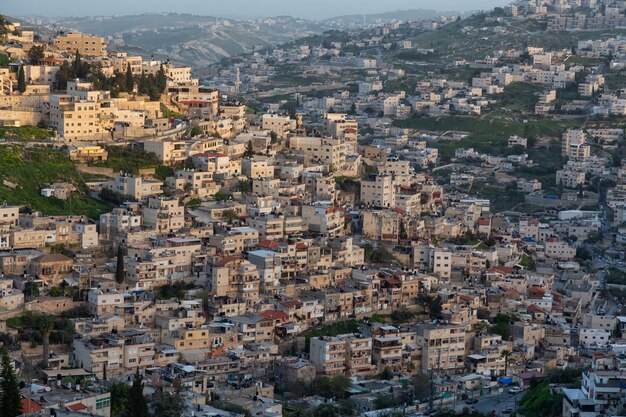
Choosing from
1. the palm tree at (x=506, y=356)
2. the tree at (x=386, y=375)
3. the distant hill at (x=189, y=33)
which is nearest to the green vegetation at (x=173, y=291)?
the tree at (x=386, y=375)

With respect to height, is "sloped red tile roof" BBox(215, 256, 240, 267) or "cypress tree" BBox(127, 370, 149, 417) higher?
"cypress tree" BBox(127, 370, 149, 417)

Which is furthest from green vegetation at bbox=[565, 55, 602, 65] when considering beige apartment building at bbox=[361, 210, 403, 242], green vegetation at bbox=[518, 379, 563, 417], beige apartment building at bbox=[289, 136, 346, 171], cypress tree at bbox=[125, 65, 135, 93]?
green vegetation at bbox=[518, 379, 563, 417]

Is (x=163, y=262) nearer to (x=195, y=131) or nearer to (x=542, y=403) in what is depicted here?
(x=542, y=403)

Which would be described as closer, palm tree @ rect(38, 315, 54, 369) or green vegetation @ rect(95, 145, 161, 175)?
palm tree @ rect(38, 315, 54, 369)

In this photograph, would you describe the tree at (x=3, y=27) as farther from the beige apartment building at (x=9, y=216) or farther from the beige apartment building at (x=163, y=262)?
the beige apartment building at (x=163, y=262)

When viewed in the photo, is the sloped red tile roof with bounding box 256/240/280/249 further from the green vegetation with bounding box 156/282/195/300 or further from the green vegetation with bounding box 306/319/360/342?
the green vegetation with bounding box 306/319/360/342

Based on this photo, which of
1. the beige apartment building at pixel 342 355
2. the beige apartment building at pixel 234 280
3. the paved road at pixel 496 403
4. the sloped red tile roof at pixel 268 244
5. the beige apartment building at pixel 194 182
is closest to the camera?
the paved road at pixel 496 403
